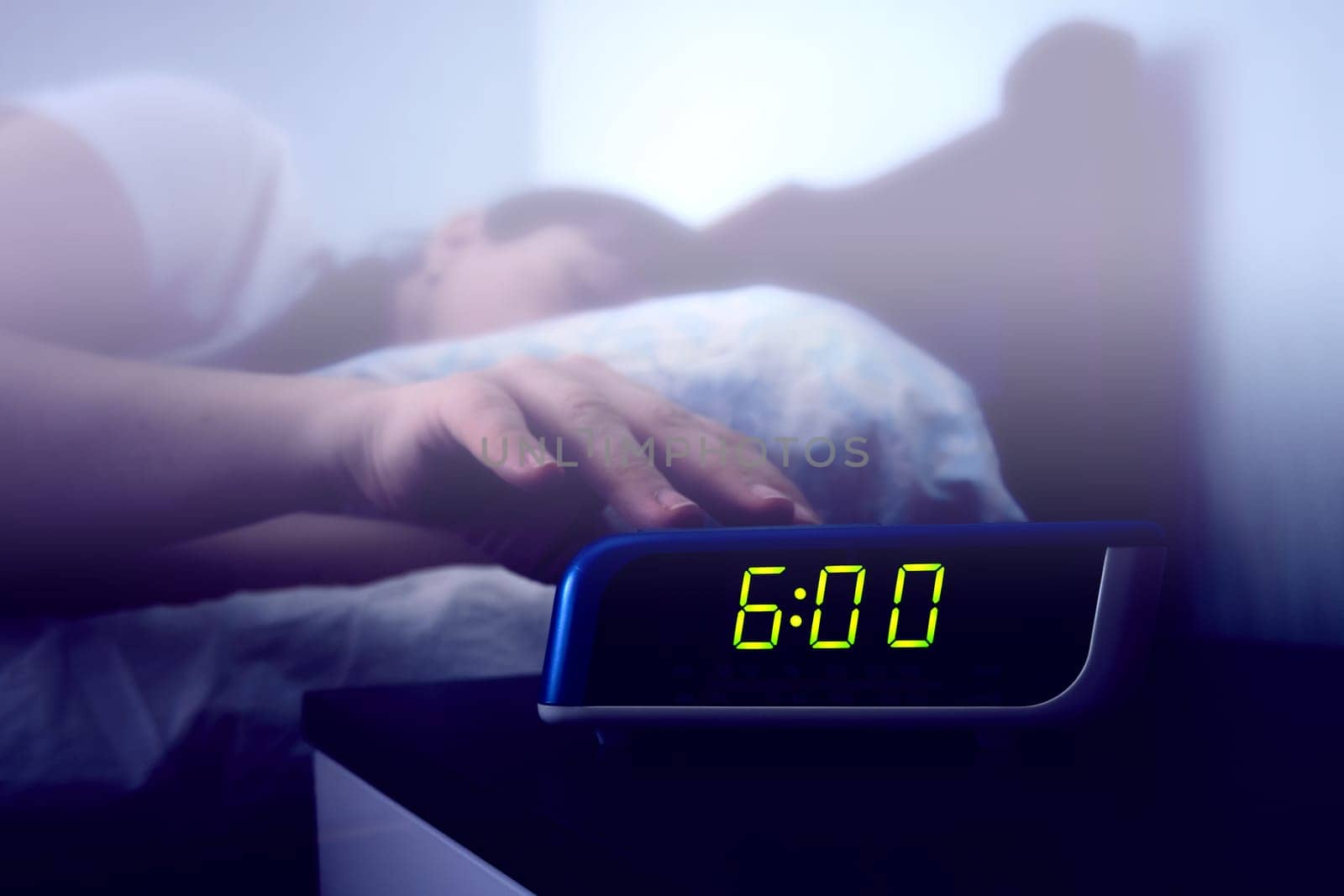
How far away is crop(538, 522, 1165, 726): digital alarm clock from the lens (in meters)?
0.50

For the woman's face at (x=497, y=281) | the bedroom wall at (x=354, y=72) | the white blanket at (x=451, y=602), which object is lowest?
the white blanket at (x=451, y=602)

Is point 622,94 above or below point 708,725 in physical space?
above

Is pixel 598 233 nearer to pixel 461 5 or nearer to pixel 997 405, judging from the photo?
pixel 461 5

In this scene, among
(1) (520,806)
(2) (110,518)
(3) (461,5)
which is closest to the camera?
(1) (520,806)

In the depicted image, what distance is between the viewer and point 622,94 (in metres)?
1.02

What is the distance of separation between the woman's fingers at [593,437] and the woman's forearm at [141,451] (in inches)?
6.5

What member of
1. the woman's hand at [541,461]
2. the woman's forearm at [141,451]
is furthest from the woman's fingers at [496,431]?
the woman's forearm at [141,451]

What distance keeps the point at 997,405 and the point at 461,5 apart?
0.62 metres

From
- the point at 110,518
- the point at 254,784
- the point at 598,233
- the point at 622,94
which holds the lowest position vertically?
the point at 254,784

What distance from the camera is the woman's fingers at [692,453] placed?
96 centimetres

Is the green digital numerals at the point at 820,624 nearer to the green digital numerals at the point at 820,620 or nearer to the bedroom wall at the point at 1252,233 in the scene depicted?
the green digital numerals at the point at 820,620

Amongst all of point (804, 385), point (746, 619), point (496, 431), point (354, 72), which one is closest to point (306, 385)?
point (496, 431)

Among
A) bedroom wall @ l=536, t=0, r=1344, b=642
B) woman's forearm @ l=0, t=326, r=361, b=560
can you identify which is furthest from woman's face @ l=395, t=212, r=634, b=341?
bedroom wall @ l=536, t=0, r=1344, b=642

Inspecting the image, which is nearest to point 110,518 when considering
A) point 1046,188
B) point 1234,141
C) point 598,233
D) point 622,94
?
point 598,233
